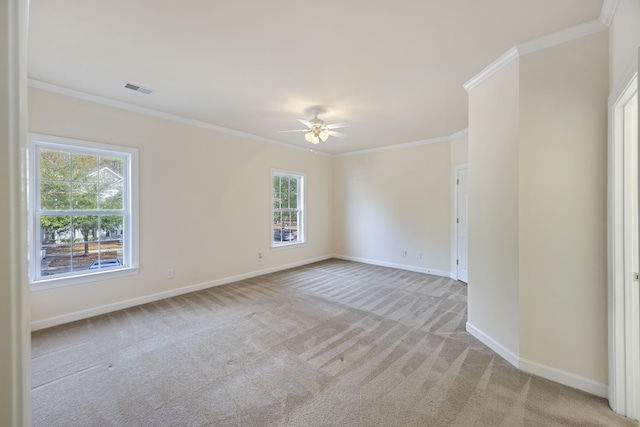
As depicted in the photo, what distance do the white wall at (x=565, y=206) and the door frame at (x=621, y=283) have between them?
0.12m

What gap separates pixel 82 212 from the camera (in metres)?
3.25

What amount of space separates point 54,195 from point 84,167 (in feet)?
1.42

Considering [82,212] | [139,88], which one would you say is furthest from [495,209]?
[82,212]

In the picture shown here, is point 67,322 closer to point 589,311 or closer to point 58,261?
point 58,261

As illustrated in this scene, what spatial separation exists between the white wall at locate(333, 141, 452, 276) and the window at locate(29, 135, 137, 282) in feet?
14.0

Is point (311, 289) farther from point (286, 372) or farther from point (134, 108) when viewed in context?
point (134, 108)

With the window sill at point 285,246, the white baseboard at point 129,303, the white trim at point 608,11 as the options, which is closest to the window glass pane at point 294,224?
the window sill at point 285,246

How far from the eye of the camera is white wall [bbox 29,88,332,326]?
10.2ft

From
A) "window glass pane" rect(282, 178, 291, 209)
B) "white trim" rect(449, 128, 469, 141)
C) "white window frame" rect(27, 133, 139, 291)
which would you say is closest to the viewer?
"white window frame" rect(27, 133, 139, 291)

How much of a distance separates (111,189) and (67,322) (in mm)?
1587

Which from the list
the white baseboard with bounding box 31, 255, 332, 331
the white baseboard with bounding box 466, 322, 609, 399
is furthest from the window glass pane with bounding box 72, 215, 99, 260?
the white baseboard with bounding box 466, 322, 609, 399

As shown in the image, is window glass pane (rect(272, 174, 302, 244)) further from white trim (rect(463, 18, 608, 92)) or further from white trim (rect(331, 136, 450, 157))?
white trim (rect(463, 18, 608, 92))

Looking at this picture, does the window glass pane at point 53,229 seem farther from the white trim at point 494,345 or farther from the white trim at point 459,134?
the white trim at point 459,134

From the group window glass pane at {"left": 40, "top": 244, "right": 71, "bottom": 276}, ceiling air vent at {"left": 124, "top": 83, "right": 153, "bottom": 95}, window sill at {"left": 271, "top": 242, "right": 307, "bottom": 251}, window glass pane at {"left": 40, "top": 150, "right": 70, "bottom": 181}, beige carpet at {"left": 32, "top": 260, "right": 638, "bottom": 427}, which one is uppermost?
ceiling air vent at {"left": 124, "top": 83, "right": 153, "bottom": 95}
